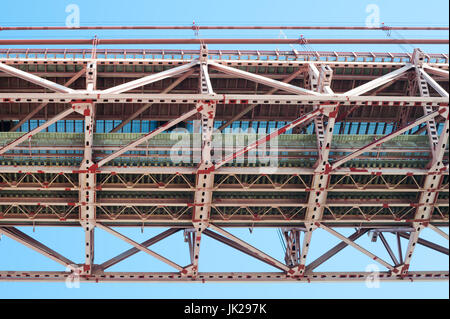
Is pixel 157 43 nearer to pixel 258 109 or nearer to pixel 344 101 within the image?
pixel 258 109

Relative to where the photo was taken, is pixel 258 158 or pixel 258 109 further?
pixel 258 109

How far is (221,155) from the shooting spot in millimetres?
24094

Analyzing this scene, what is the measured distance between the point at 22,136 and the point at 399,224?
20488 millimetres

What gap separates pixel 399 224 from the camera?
90.3ft

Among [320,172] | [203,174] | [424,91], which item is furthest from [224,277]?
[424,91]

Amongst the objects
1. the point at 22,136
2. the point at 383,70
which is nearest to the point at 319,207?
the point at 383,70

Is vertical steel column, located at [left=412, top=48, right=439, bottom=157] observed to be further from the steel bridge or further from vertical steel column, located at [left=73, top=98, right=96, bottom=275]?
vertical steel column, located at [left=73, top=98, right=96, bottom=275]

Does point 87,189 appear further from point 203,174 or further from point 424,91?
point 424,91

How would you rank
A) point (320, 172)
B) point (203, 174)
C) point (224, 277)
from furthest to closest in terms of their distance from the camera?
1. point (224, 277)
2. point (320, 172)
3. point (203, 174)

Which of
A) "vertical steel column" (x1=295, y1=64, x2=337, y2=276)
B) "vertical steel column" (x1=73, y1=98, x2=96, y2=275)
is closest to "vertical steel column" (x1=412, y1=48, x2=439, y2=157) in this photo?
"vertical steel column" (x1=295, y1=64, x2=337, y2=276)

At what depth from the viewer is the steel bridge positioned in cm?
2331

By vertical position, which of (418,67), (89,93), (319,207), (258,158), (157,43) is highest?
(157,43)

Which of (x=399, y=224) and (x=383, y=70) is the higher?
(x=383, y=70)

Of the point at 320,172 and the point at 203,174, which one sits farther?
the point at 320,172
